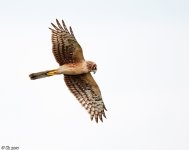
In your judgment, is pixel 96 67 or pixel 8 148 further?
pixel 96 67

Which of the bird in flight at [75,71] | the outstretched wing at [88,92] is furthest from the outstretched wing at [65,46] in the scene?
the outstretched wing at [88,92]

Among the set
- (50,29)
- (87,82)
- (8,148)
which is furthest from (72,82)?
(8,148)

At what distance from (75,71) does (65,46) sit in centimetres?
74

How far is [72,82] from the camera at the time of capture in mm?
17281

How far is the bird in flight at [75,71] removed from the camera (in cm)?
1658

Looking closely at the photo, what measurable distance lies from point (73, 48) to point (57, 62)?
1.90ft

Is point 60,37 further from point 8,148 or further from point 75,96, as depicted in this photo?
point 8,148

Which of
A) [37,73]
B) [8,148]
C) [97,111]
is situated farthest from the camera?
[97,111]

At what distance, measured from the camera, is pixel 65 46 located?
1677 centimetres

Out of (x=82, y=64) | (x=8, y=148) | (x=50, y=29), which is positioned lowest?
(x=8, y=148)

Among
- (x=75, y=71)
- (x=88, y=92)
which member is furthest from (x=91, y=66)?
(x=88, y=92)

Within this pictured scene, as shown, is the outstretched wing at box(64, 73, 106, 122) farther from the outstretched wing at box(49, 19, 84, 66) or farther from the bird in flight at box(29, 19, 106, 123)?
the outstretched wing at box(49, 19, 84, 66)

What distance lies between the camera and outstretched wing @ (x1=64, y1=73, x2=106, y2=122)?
56.6 ft

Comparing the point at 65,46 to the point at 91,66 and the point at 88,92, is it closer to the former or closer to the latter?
the point at 91,66
